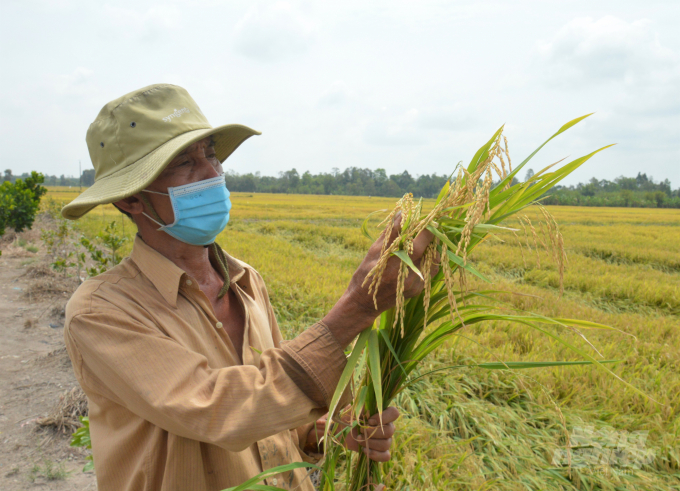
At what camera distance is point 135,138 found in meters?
1.41

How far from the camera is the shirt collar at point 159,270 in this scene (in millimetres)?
1357

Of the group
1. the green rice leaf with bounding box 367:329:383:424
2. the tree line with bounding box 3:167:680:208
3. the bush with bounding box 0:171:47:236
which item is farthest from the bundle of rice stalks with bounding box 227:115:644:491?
the tree line with bounding box 3:167:680:208

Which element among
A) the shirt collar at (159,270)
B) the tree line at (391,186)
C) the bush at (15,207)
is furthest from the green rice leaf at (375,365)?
the tree line at (391,186)

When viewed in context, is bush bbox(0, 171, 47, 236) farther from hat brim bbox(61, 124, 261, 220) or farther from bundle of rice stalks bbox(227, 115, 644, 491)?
bundle of rice stalks bbox(227, 115, 644, 491)

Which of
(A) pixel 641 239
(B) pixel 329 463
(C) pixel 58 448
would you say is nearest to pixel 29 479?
(C) pixel 58 448

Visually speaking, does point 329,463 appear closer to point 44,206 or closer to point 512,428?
point 512,428

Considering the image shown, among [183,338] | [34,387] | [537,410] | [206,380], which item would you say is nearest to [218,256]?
[183,338]

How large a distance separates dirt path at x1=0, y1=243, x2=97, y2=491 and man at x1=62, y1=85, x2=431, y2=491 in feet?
7.64

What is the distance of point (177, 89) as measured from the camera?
1.55 m

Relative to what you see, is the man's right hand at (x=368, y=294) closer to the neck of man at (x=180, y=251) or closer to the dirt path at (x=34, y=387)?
the neck of man at (x=180, y=251)

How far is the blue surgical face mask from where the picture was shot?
58.5 inches

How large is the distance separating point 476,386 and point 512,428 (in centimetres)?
54

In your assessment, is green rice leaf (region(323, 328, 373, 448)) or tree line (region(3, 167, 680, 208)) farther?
tree line (region(3, 167, 680, 208))

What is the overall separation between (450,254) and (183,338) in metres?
0.83
